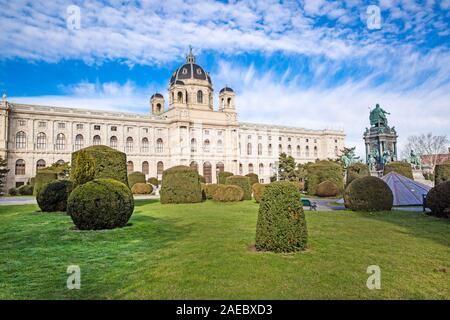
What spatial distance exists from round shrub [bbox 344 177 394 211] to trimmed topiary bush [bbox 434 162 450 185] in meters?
8.88

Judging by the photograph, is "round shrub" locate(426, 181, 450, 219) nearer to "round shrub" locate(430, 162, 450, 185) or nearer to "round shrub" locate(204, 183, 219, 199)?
"round shrub" locate(430, 162, 450, 185)

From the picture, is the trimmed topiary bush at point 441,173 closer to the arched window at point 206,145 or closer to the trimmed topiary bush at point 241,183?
the trimmed topiary bush at point 241,183

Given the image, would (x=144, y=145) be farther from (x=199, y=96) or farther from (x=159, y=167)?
(x=199, y=96)

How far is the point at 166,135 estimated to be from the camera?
2306 inches

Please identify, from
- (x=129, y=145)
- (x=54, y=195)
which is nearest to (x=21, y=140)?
(x=129, y=145)

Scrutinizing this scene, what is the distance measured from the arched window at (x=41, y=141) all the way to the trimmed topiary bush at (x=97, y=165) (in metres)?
39.2

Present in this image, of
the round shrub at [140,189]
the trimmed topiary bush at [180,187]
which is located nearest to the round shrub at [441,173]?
the trimmed topiary bush at [180,187]

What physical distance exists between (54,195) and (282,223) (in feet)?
38.0

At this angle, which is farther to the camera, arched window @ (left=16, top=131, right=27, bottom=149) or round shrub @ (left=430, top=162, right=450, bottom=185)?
arched window @ (left=16, top=131, right=27, bottom=149)

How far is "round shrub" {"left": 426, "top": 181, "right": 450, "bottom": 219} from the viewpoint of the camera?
1142 cm

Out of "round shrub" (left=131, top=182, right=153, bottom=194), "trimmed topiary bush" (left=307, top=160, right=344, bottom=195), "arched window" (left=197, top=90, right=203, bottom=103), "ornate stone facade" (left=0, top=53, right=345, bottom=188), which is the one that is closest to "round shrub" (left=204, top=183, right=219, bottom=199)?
"trimmed topiary bush" (left=307, top=160, right=344, bottom=195)

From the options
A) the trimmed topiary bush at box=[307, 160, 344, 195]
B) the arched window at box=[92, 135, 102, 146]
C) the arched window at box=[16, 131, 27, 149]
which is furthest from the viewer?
the arched window at box=[92, 135, 102, 146]

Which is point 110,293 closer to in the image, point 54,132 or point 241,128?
point 54,132
